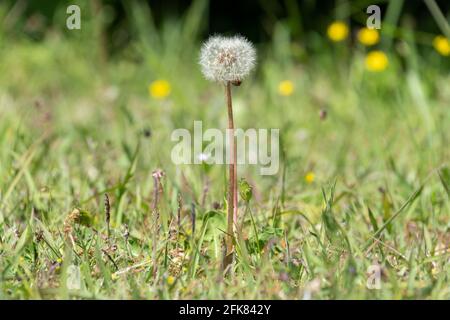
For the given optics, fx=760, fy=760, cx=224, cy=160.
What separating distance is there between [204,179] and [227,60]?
757 mm

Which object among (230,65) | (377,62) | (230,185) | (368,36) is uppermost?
(368,36)

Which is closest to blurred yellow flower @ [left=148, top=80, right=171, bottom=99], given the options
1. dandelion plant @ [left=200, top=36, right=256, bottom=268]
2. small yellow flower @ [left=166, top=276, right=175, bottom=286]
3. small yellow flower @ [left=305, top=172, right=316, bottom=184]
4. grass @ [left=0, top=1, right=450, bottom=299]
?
grass @ [left=0, top=1, right=450, bottom=299]

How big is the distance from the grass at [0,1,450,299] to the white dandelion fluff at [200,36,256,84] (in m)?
0.33

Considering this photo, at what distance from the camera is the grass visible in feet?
5.14

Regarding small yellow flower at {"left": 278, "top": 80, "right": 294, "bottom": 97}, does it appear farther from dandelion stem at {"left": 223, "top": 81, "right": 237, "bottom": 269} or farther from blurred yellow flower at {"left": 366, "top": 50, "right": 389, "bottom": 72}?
dandelion stem at {"left": 223, "top": 81, "right": 237, "bottom": 269}

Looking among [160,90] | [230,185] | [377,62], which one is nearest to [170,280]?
[230,185]

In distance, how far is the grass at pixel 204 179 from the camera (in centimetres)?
157

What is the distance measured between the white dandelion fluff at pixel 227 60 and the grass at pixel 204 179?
33cm

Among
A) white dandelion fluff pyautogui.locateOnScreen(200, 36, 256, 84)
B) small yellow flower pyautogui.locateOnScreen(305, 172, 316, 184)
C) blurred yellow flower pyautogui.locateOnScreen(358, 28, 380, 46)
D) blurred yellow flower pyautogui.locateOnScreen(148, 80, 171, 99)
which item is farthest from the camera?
blurred yellow flower pyautogui.locateOnScreen(358, 28, 380, 46)

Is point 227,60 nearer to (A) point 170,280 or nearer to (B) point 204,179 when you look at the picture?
(A) point 170,280

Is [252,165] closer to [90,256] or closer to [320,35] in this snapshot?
[90,256]

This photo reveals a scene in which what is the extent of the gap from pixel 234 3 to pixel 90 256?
3.25 m

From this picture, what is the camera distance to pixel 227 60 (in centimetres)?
152

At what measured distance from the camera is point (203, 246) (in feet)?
5.87
